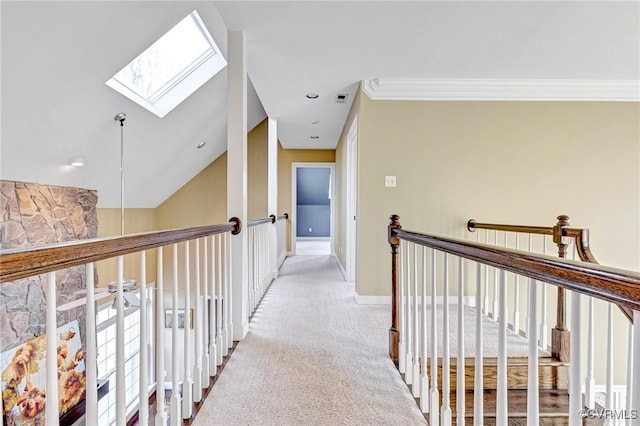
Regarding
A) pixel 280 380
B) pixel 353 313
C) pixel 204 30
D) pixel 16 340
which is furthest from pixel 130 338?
pixel 204 30

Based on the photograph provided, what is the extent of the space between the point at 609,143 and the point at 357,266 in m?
2.81

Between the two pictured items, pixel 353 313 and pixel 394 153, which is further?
pixel 394 153

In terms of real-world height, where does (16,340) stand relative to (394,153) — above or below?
below

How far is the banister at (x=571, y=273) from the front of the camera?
22.7 inches

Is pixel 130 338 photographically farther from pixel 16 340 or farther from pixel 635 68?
pixel 635 68

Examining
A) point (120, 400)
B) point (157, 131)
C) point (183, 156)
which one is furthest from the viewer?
point (183, 156)

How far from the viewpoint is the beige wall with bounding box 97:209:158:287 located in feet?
14.4

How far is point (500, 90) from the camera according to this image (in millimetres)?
3285

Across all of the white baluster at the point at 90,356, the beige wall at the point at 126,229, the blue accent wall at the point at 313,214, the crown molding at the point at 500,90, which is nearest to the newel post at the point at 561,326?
the crown molding at the point at 500,90

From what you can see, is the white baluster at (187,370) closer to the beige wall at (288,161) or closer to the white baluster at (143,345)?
the white baluster at (143,345)

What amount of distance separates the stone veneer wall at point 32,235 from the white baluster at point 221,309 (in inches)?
77.8

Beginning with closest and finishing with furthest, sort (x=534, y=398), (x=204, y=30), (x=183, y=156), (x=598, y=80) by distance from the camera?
(x=534, y=398)
(x=204, y=30)
(x=598, y=80)
(x=183, y=156)

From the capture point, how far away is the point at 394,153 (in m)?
3.32

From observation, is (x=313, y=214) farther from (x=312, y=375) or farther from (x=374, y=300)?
(x=312, y=375)
